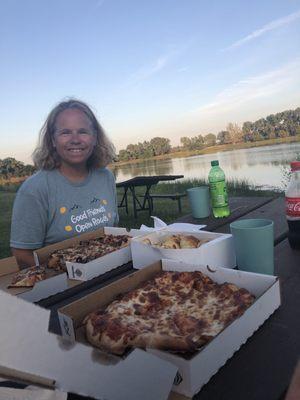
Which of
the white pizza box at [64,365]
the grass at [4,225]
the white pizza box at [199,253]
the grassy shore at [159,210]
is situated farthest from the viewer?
the grassy shore at [159,210]

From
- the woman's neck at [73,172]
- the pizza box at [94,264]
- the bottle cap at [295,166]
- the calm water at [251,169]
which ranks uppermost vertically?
the woman's neck at [73,172]

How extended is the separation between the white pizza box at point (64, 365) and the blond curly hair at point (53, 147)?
222 centimetres

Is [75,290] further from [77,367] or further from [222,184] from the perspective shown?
[222,184]

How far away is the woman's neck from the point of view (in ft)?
9.05

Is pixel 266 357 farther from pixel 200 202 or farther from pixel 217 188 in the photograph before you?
pixel 200 202

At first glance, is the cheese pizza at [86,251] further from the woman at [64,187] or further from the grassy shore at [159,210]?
the grassy shore at [159,210]

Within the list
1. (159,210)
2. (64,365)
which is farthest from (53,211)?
(159,210)

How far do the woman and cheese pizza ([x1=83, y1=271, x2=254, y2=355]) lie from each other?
137 cm

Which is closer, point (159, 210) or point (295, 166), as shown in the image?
point (295, 166)

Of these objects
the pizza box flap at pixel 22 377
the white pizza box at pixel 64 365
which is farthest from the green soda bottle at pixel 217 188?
the pizza box flap at pixel 22 377

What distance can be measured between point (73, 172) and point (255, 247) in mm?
1798

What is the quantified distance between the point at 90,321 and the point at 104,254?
2.37ft

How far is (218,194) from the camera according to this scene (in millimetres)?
2453

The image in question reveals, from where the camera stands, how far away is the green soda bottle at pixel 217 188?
7.82ft
